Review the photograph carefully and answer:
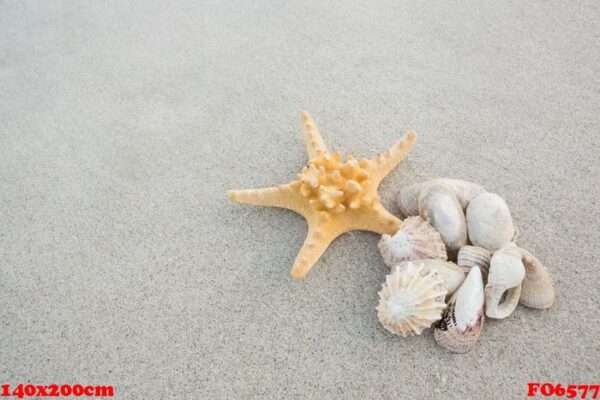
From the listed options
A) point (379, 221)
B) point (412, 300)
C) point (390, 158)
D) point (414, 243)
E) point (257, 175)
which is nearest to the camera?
point (412, 300)

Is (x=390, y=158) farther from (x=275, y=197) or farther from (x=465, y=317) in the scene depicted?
(x=465, y=317)

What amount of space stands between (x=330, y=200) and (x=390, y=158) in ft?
1.17

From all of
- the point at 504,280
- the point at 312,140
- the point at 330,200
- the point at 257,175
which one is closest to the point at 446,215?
the point at 504,280

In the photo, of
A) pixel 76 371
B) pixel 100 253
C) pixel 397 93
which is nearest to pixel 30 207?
pixel 100 253

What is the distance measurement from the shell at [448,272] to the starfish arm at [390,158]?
37cm

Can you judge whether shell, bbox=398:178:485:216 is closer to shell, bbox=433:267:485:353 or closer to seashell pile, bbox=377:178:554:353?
seashell pile, bbox=377:178:554:353

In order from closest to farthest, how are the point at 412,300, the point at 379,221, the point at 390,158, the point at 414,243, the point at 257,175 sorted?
the point at 412,300 < the point at 414,243 < the point at 379,221 < the point at 390,158 < the point at 257,175

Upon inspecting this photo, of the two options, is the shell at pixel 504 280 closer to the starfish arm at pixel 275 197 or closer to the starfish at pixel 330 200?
the starfish at pixel 330 200

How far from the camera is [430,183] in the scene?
63.7 inches

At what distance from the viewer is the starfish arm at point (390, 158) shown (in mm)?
1700

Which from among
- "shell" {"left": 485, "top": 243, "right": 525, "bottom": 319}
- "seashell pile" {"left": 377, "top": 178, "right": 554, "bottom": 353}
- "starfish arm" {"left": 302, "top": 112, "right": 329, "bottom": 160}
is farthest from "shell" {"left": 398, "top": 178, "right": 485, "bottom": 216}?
"starfish arm" {"left": 302, "top": 112, "right": 329, "bottom": 160}

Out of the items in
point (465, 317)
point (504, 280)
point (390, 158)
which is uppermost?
point (390, 158)

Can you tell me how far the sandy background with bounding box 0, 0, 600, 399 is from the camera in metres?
1.47

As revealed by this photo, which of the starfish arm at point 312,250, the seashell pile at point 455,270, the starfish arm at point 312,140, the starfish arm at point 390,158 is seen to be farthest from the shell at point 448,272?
the starfish arm at point 312,140
